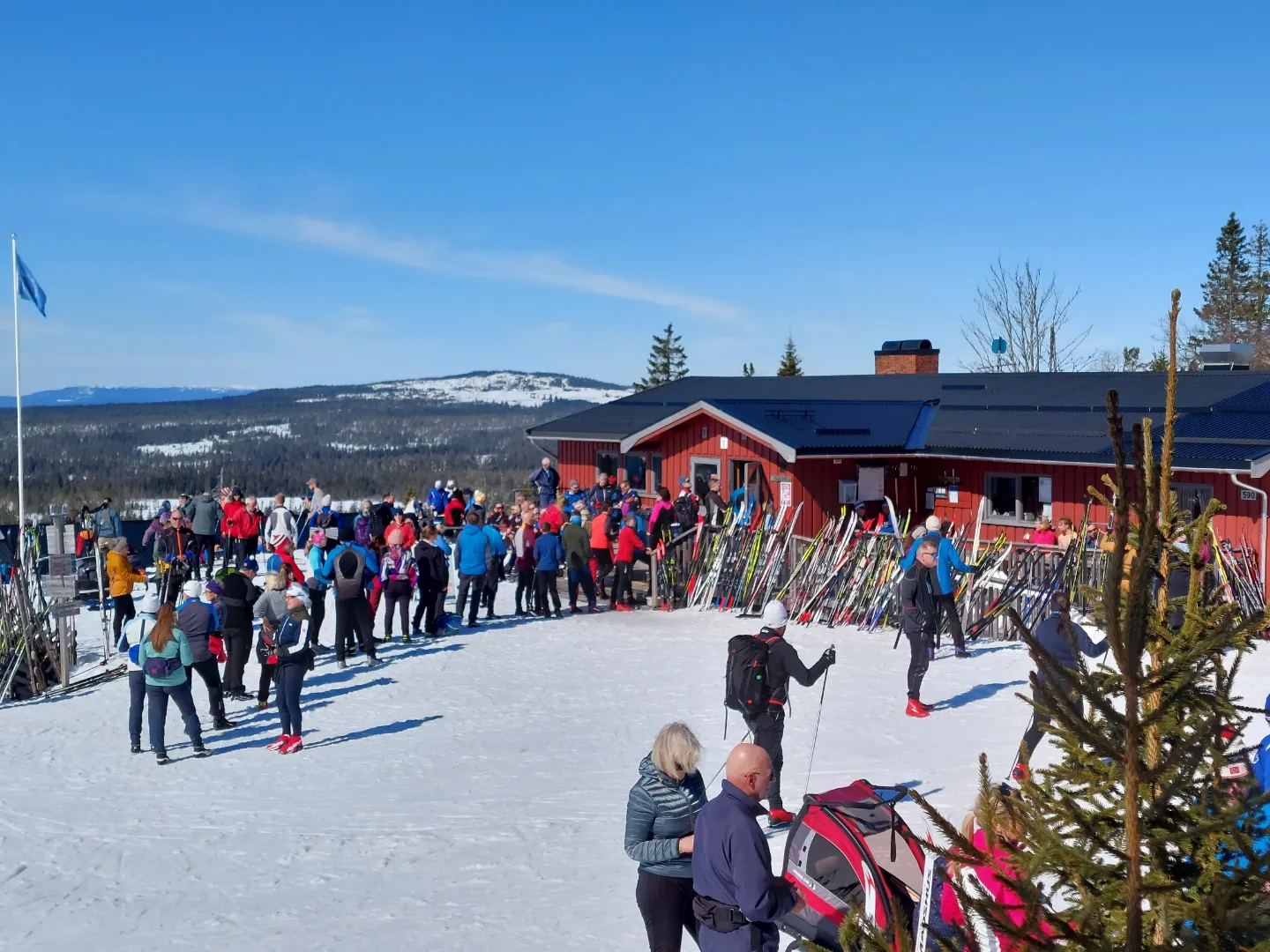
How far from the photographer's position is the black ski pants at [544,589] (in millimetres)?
16891

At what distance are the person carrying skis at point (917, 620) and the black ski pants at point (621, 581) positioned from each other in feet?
23.3

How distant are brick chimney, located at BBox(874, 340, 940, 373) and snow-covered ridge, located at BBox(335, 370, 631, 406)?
131 metres

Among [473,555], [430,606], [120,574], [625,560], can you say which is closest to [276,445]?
[120,574]


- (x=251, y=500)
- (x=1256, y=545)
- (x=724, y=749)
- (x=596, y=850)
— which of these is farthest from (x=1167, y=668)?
(x=251, y=500)

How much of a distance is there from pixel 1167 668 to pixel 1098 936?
0.64m

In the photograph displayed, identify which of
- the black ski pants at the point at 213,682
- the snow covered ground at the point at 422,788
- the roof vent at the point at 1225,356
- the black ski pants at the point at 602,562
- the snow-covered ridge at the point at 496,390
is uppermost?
the snow-covered ridge at the point at 496,390

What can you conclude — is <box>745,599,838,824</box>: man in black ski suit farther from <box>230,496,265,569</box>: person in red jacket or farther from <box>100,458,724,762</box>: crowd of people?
<box>230,496,265,569</box>: person in red jacket

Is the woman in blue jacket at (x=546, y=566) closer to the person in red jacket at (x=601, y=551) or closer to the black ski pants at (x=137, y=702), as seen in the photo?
the person in red jacket at (x=601, y=551)

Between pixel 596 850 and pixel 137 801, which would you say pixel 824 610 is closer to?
pixel 596 850

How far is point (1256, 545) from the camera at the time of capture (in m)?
16.1

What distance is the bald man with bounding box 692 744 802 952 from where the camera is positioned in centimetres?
452

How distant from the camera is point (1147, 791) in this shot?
2500mm

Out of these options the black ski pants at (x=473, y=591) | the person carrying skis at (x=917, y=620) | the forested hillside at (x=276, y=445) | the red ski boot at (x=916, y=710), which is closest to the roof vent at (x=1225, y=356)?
the person carrying skis at (x=917, y=620)

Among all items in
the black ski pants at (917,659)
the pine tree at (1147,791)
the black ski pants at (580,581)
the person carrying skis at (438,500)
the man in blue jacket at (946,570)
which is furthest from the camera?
the person carrying skis at (438,500)
